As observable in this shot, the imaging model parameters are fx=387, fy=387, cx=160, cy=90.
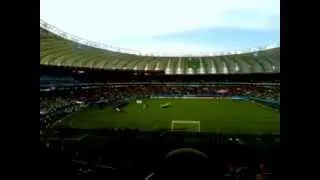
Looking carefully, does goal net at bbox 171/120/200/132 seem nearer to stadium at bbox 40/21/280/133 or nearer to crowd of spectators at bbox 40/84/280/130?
stadium at bbox 40/21/280/133

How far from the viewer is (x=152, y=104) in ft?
Answer: 15.2

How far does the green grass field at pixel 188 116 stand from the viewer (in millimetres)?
4133

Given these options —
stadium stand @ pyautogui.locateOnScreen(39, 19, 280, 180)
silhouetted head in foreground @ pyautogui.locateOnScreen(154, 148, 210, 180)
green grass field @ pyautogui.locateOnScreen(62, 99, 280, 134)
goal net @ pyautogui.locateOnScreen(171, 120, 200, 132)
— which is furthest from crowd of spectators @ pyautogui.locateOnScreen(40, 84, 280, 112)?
silhouetted head in foreground @ pyautogui.locateOnScreen(154, 148, 210, 180)

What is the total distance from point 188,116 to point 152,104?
0.62 metres

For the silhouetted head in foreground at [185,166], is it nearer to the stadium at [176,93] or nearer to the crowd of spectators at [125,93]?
the stadium at [176,93]

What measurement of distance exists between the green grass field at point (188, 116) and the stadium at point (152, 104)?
1 centimetres

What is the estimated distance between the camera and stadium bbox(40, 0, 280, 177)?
13.0ft

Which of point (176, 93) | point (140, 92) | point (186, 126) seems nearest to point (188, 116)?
point (186, 126)

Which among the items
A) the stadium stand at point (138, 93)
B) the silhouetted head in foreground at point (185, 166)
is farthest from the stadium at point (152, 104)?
the silhouetted head in foreground at point (185, 166)

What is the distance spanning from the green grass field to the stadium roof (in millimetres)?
396
